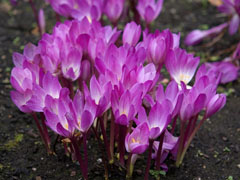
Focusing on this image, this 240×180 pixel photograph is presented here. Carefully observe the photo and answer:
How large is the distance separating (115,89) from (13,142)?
1.83ft

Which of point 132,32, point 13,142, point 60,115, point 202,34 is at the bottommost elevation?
point 13,142

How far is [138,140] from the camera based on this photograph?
105 cm

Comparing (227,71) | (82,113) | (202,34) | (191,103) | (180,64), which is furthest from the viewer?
(202,34)

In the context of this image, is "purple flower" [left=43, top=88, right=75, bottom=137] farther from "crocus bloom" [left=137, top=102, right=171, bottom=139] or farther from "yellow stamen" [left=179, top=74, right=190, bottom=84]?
"yellow stamen" [left=179, top=74, right=190, bottom=84]

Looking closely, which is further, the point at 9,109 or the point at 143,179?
the point at 9,109

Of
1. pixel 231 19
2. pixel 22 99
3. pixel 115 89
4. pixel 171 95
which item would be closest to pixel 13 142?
pixel 22 99

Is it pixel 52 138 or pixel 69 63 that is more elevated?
pixel 69 63

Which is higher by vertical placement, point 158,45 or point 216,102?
point 158,45

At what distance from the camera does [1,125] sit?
1493 mm

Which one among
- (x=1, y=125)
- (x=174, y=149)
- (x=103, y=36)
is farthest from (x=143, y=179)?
(x=1, y=125)

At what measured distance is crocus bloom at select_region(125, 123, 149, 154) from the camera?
40.2 inches

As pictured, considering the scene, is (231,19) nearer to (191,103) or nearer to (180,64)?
(180,64)

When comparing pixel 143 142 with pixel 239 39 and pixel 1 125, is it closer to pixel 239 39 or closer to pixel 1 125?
pixel 1 125

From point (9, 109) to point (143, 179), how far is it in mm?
674
